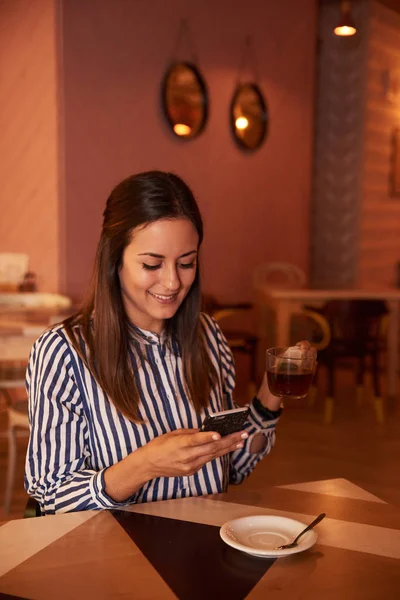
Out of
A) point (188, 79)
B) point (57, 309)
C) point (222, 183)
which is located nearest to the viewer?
point (57, 309)

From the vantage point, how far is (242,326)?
616cm

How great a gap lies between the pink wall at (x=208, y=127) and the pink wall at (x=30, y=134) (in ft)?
0.36

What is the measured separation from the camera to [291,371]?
166 centimetres

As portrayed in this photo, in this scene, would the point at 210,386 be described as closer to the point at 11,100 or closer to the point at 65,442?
the point at 65,442

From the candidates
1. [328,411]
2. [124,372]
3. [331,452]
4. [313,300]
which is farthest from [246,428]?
[313,300]

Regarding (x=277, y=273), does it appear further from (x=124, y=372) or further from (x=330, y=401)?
(x=124, y=372)

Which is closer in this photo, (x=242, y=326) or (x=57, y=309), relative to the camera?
(x=57, y=309)

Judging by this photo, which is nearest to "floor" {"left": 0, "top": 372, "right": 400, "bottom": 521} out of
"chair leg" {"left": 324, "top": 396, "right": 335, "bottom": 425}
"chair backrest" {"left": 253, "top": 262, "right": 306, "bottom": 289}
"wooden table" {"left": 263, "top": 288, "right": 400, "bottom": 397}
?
"chair leg" {"left": 324, "top": 396, "right": 335, "bottom": 425}

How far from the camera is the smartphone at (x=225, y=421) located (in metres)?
1.36

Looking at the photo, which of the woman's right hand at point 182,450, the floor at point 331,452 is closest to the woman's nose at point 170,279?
the woman's right hand at point 182,450

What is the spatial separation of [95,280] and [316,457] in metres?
2.71

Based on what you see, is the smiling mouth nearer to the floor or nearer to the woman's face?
the woman's face

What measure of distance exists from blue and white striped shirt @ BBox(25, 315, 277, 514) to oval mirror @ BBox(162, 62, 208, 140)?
3798mm

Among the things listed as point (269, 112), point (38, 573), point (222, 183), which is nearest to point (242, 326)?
point (222, 183)
